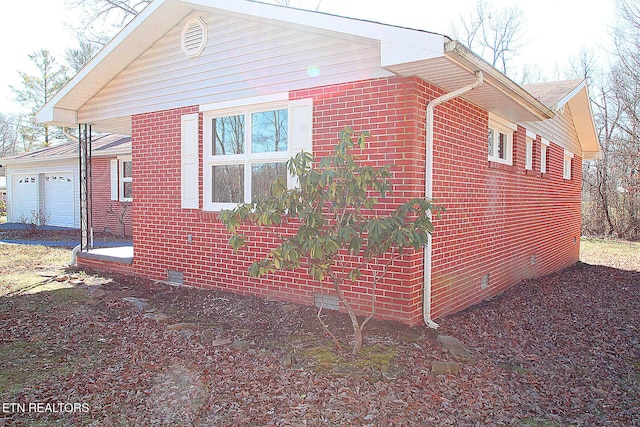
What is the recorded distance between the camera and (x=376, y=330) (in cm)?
511

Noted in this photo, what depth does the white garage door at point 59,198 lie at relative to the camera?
60.4 feet

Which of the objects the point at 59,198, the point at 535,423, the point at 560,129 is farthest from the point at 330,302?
the point at 59,198

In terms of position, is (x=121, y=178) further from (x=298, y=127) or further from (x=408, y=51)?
(x=408, y=51)

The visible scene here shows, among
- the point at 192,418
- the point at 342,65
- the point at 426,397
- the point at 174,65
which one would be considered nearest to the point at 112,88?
the point at 174,65

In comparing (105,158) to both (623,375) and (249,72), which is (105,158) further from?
(623,375)

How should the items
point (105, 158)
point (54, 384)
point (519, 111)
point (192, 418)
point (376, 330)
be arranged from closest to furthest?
point (192, 418), point (54, 384), point (376, 330), point (519, 111), point (105, 158)

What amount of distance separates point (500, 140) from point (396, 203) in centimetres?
400

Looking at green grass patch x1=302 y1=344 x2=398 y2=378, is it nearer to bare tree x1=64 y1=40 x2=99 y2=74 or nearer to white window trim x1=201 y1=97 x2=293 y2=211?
white window trim x1=201 y1=97 x2=293 y2=211

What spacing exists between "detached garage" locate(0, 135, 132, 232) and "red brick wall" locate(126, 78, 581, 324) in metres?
7.89

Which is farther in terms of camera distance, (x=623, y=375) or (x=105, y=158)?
(x=105, y=158)

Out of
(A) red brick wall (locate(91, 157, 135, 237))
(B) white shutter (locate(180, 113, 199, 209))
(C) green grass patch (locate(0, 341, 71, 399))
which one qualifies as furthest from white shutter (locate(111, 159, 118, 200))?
(C) green grass patch (locate(0, 341, 71, 399))

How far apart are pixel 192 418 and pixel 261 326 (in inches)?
80.7

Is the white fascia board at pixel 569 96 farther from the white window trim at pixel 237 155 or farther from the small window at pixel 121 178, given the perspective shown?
the small window at pixel 121 178

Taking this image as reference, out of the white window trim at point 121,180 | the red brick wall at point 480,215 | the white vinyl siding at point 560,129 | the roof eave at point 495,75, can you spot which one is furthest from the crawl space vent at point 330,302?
the white window trim at point 121,180
